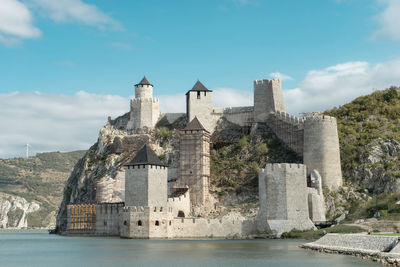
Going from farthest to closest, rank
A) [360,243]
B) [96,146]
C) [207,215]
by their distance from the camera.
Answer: [96,146]
[207,215]
[360,243]

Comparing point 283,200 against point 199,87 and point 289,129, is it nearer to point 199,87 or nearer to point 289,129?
point 289,129

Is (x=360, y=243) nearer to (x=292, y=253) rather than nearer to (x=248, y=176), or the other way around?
(x=292, y=253)

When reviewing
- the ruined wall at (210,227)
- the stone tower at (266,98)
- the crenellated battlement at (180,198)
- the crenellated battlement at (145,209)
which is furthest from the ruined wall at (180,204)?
the stone tower at (266,98)

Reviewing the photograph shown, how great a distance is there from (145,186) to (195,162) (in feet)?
37.7

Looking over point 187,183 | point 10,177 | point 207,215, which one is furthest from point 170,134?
point 10,177

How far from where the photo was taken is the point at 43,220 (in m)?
142

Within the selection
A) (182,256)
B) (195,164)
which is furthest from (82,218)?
(182,256)

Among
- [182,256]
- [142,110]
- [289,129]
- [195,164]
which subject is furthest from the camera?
[142,110]

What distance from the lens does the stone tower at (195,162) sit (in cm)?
5659

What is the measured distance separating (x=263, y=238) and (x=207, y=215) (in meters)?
8.55

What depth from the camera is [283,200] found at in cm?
4622

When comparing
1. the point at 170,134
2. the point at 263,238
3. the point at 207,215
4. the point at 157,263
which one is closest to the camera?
the point at 157,263

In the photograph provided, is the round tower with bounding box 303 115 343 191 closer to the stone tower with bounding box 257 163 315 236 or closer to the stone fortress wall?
the stone tower with bounding box 257 163 315 236

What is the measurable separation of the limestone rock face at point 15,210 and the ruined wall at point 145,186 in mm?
100387
